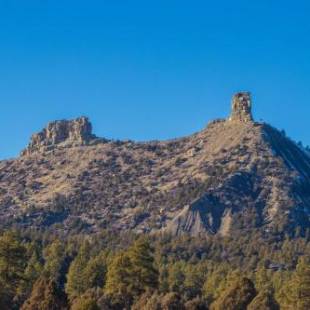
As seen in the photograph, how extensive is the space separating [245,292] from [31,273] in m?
34.9

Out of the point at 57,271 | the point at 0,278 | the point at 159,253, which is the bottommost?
the point at 0,278

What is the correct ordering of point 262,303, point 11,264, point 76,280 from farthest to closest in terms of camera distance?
point 76,280 → point 11,264 → point 262,303

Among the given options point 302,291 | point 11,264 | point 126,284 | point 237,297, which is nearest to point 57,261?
point 126,284

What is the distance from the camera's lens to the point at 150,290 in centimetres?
9894

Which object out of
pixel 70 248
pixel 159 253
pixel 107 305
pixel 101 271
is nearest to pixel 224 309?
pixel 107 305

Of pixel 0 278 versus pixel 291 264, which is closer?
pixel 0 278

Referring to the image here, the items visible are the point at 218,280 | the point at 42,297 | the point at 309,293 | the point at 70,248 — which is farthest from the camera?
the point at 70,248

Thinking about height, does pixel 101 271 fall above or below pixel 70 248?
below

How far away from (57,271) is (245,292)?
53.3m

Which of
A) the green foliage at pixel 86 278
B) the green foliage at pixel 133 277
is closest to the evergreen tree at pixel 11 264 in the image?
the green foliage at pixel 133 277

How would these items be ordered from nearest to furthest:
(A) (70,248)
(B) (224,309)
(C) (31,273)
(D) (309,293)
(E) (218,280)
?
(B) (224,309), (D) (309,293), (C) (31,273), (E) (218,280), (A) (70,248)

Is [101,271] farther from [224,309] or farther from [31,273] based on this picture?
[224,309]

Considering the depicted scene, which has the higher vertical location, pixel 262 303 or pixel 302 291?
pixel 302 291

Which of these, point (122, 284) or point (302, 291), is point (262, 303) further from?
point (122, 284)
